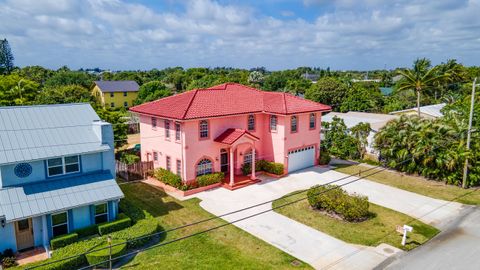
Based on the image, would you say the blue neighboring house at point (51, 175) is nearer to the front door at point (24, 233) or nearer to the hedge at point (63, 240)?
the front door at point (24, 233)

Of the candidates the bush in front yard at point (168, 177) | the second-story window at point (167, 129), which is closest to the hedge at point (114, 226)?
the bush in front yard at point (168, 177)

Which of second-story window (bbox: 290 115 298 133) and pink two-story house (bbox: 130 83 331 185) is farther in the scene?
second-story window (bbox: 290 115 298 133)

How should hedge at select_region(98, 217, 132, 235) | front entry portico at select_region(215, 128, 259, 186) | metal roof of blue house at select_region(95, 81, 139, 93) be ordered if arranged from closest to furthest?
hedge at select_region(98, 217, 132, 235)
front entry portico at select_region(215, 128, 259, 186)
metal roof of blue house at select_region(95, 81, 139, 93)

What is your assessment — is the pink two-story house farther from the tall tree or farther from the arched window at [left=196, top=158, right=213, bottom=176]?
the tall tree

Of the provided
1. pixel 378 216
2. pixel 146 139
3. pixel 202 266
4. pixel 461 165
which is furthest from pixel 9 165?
pixel 461 165

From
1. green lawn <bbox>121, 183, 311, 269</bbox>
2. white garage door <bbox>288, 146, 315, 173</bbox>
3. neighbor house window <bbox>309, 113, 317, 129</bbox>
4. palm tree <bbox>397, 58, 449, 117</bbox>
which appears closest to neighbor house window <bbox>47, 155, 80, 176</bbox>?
green lawn <bbox>121, 183, 311, 269</bbox>

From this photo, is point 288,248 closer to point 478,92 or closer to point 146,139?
point 146,139

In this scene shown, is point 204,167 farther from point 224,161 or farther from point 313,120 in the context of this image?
point 313,120
